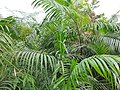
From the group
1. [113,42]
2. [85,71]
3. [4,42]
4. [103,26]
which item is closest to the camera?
[85,71]

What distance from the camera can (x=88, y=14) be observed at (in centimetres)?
248

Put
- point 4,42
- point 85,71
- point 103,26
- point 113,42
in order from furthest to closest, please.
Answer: point 103,26
point 113,42
point 4,42
point 85,71

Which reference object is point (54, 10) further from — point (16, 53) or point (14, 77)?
point (14, 77)

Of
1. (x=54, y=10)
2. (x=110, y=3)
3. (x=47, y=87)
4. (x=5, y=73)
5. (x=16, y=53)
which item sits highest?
(x=110, y=3)

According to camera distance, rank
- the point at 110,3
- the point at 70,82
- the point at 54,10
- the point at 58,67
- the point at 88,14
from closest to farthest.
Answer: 1. the point at 70,82
2. the point at 58,67
3. the point at 54,10
4. the point at 88,14
5. the point at 110,3

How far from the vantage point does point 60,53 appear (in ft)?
4.97

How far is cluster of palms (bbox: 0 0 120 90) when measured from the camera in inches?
52.4

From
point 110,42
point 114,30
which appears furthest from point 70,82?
point 114,30

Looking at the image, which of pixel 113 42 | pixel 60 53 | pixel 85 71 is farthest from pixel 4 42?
pixel 113 42

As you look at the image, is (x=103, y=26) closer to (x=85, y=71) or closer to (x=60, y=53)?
(x=60, y=53)

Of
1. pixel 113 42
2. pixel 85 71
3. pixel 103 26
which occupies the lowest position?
pixel 85 71

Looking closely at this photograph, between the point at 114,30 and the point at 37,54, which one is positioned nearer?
the point at 37,54

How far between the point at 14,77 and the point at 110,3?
1.94 metres

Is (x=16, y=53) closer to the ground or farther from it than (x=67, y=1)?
closer to the ground
